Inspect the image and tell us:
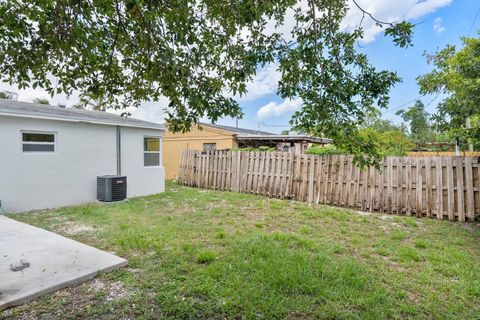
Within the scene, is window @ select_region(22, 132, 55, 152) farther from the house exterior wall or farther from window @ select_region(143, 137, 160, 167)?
the house exterior wall

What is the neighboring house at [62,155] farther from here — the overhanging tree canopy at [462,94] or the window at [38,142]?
the overhanging tree canopy at [462,94]

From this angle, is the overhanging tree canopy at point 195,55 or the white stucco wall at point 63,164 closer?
the overhanging tree canopy at point 195,55

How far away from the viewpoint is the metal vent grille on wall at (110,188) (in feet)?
27.1

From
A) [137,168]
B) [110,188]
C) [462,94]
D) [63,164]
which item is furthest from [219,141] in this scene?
[462,94]

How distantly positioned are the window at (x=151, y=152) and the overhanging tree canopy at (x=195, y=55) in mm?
6889

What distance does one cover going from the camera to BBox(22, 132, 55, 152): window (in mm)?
7065

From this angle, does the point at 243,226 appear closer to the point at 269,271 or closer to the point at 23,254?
the point at 269,271

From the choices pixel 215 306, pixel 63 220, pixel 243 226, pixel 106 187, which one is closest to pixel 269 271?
pixel 215 306

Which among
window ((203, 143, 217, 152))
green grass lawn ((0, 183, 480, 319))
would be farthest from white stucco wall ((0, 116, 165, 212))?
window ((203, 143, 217, 152))

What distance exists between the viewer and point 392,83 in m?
2.48

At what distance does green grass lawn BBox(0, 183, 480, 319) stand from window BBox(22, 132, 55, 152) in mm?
2074

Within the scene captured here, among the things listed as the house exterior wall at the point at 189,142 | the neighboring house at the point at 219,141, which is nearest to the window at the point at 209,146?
the neighboring house at the point at 219,141

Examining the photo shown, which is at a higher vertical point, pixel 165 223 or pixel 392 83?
pixel 392 83

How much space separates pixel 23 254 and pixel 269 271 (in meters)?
3.20
